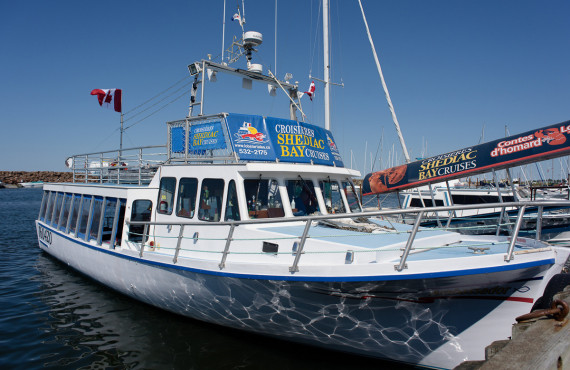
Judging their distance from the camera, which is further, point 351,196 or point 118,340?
point 351,196

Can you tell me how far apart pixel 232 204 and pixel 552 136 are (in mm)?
5427

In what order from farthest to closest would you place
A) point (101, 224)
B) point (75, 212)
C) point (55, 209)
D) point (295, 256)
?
point (55, 209)
point (75, 212)
point (101, 224)
point (295, 256)

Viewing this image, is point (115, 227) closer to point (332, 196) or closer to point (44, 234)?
point (332, 196)

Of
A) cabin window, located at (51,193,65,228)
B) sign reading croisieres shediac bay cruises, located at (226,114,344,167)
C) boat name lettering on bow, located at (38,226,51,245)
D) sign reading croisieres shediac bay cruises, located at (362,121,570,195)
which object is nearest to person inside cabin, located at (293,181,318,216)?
sign reading croisieres shediac bay cruises, located at (226,114,344,167)

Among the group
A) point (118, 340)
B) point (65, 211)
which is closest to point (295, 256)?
point (118, 340)

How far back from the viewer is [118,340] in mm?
7031

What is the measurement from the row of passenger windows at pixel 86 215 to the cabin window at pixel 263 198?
11.1ft

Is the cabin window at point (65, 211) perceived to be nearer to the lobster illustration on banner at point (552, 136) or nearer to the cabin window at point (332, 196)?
the cabin window at point (332, 196)

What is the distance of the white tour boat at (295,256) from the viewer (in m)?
4.67

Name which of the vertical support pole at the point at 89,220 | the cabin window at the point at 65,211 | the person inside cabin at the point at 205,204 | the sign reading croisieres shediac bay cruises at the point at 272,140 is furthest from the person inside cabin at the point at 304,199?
the cabin window at the point at 65,211

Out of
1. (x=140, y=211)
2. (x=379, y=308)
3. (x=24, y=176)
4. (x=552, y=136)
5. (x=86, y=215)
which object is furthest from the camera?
(x=24, y=176)

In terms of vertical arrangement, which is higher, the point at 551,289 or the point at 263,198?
the point at 263,198

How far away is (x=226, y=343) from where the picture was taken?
6746mm

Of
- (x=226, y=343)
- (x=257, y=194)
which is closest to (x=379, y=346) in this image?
(x=226, y=343)
